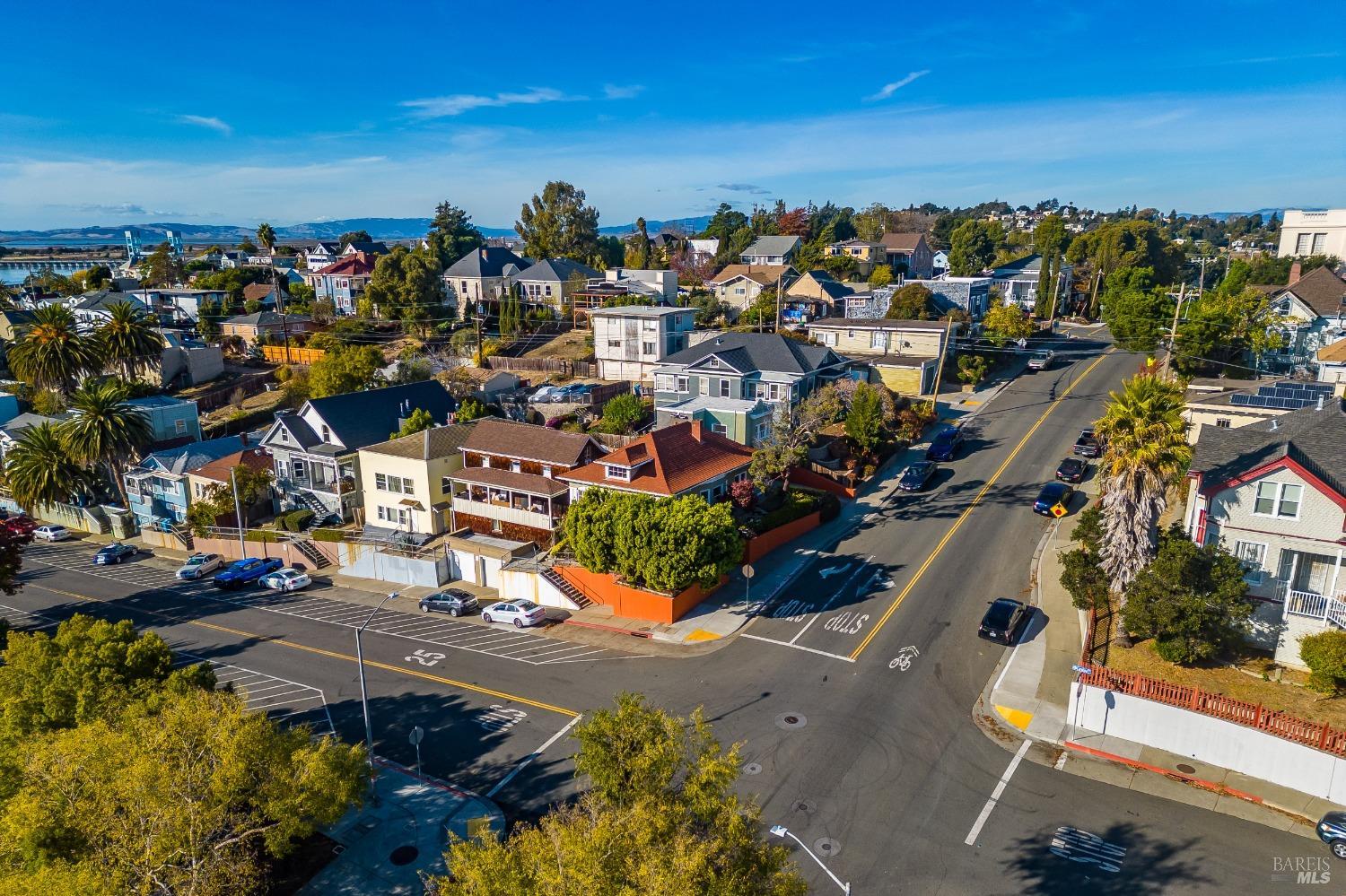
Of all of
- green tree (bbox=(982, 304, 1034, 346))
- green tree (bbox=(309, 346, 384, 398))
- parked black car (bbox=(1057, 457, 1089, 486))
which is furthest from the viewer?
green tree (bbox=(982, 304, 1034, 346))

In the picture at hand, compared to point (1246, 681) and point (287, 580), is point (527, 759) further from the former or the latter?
point (1246, 681)

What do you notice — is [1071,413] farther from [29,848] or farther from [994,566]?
[29,848]

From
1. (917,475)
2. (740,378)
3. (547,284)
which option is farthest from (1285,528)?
(547,284)

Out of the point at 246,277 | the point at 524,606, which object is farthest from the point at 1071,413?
the point at 246,277

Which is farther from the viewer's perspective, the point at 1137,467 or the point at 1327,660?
the point at 1137,467

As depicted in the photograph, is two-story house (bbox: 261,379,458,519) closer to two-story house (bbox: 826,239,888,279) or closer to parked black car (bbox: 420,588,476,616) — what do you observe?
parked black car (bbox: 420,588,476,616)

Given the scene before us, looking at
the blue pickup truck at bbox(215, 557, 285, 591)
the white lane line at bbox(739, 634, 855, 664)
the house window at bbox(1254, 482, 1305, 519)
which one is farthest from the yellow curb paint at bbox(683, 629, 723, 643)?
the blue pickup truck at bbox(215, 557, 285, 591)
